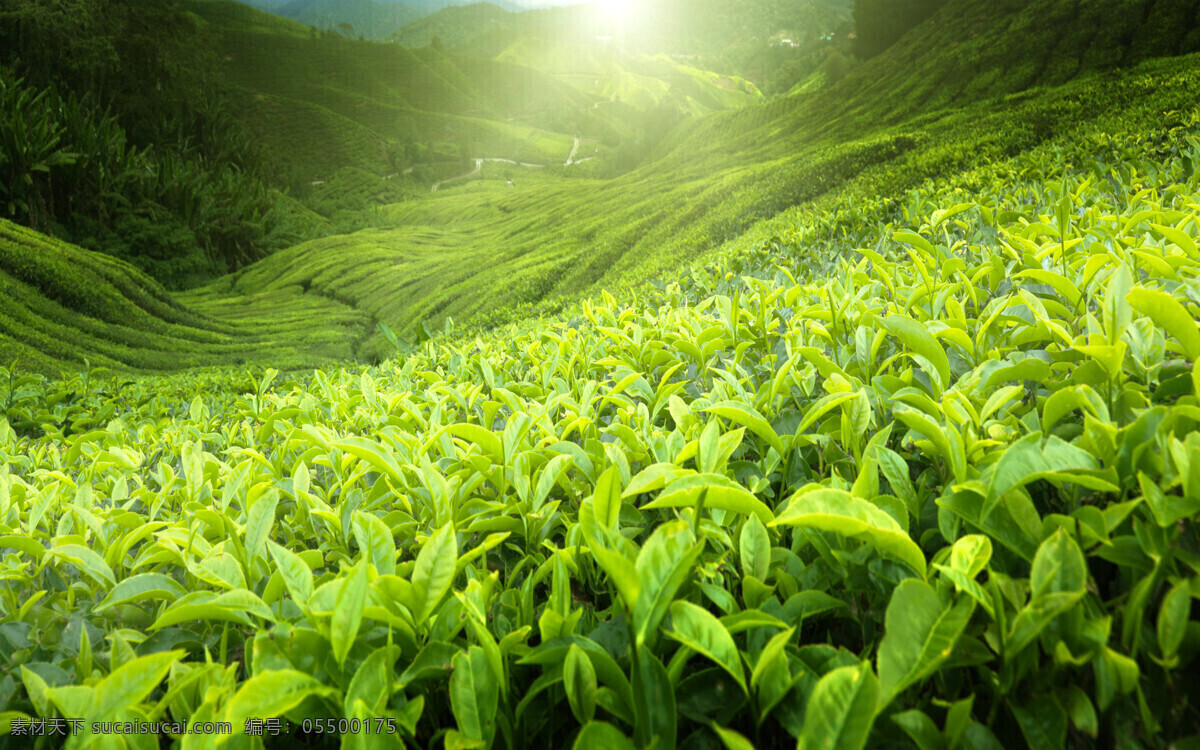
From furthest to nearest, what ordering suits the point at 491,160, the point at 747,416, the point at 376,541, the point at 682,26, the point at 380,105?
1. the point at 682,26
2. the point at 380,105
3. the point at 491,160
4. the point at 747,416
5. the point at 376,541

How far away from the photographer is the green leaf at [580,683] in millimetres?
858

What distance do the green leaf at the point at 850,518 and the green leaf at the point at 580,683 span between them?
37 cm

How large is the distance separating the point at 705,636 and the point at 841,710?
194mm

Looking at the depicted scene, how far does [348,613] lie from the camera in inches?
34.3

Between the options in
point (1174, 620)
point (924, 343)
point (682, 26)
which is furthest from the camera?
point (682, 26)

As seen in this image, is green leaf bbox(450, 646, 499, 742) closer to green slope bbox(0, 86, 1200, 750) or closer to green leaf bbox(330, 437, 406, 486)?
green slope bbox(0, 86, 1200, 750)

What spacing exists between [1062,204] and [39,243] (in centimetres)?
2449

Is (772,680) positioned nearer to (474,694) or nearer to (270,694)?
(474,694)

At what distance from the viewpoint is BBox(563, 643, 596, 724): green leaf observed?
86 centimetres

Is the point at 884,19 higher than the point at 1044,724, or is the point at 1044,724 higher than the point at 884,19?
the point at 884,19

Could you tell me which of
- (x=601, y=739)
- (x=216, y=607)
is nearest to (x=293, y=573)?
(x=216, y=607)

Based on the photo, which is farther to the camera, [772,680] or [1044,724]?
[772,680]

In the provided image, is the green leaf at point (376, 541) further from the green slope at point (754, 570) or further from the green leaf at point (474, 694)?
the green leaf at point (474, 694)

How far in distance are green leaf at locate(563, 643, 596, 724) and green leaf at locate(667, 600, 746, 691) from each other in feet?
0.51
